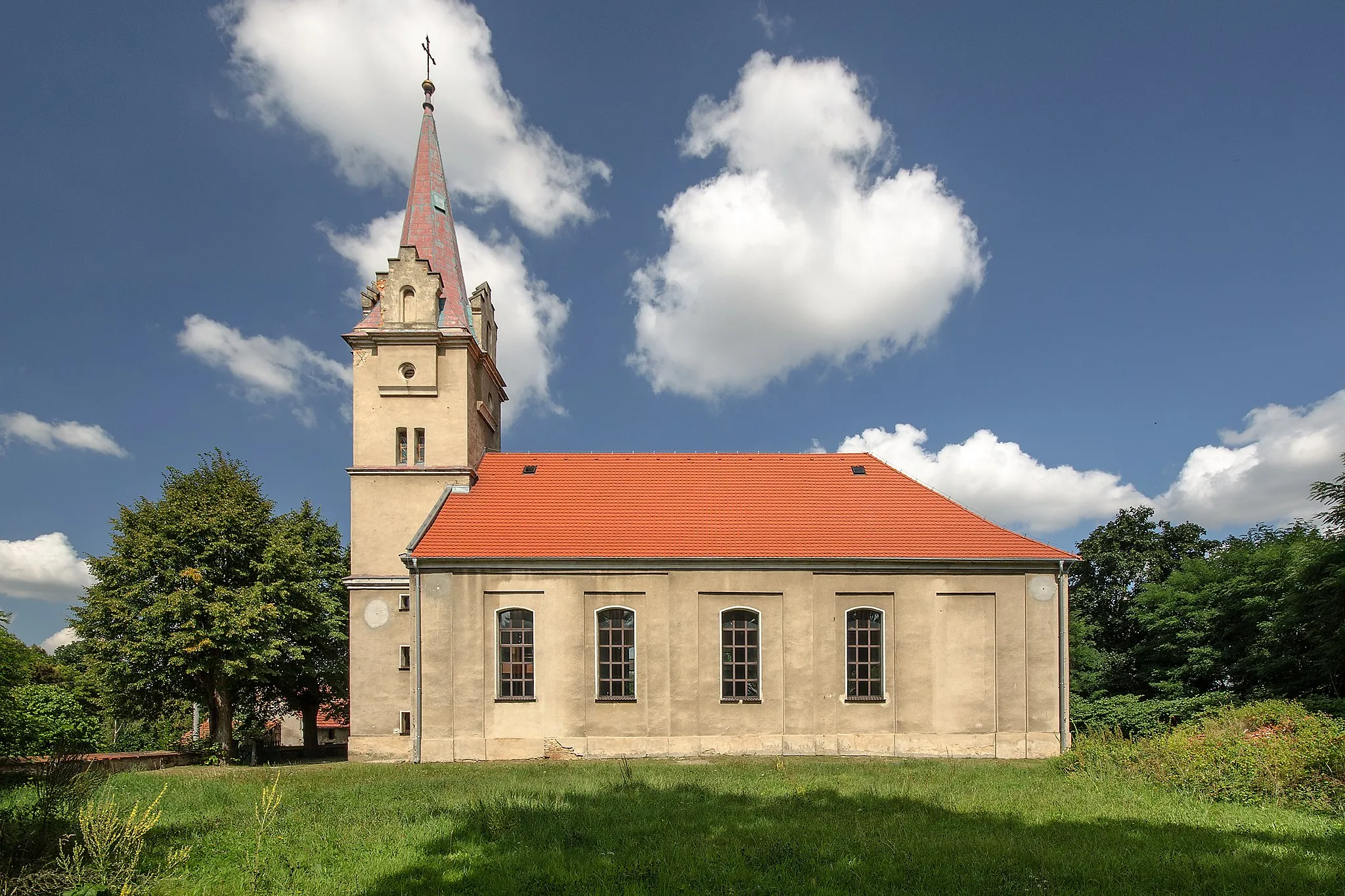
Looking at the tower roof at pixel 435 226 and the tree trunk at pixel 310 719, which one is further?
the tree trunk at pixel 310 719

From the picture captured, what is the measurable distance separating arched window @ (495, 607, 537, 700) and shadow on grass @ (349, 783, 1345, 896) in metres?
8.95

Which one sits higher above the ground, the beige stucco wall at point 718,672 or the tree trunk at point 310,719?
the beige stucco wall at point 718,672

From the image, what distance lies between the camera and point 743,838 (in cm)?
1125

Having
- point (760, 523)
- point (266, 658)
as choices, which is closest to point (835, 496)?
point (760, 523)

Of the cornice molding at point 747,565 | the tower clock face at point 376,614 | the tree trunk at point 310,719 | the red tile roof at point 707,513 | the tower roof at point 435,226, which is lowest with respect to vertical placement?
the tree trunk at point 310,719

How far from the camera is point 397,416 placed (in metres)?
25.6

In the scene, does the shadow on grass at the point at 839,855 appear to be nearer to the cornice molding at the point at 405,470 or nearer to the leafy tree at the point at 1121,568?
the cornice molding at the point at 405,470

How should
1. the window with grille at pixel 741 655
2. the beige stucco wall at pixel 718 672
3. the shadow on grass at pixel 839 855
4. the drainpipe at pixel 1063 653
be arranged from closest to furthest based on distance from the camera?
the shadow on grass at pixel 839 855, the beige stucco wall at pixel 718 672, the drainpipe at pixel 1063 653, the window with grille at pixel 741 655

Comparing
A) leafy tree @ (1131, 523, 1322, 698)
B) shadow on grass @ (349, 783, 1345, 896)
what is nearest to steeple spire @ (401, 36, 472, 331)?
shadow on grass @ (349, 783, 1345, 896)

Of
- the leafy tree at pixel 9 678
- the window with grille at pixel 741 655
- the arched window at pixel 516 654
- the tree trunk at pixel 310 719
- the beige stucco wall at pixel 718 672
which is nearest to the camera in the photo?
the leafy tree at pixel 9 678

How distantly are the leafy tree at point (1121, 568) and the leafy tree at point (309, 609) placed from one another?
36.0 meters

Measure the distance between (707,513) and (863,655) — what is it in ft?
21.8

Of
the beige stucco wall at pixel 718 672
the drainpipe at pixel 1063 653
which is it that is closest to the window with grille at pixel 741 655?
the beige stucco wall at pixel 718 672

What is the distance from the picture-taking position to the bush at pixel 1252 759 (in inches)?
542
